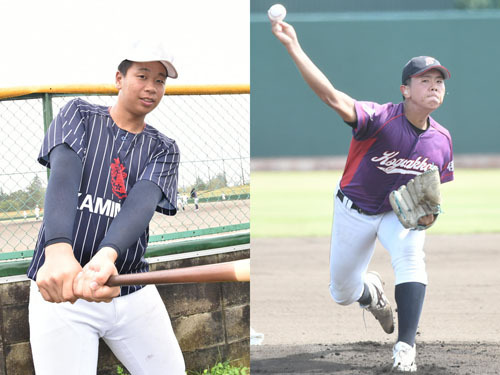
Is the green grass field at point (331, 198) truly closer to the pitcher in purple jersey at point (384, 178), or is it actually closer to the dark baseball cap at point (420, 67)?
the pitcher in purple jersey at point (384, 178)

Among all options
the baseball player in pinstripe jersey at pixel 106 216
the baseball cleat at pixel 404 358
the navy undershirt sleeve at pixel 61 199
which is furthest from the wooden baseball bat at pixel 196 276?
the baseball cleat at pixel 404 358

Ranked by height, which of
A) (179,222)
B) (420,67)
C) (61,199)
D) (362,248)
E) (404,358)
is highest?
(420,67)

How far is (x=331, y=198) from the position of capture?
2676 mm

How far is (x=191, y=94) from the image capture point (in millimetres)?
2490

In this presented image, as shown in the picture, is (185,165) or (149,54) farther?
(185,165)

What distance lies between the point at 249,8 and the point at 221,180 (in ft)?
2.05

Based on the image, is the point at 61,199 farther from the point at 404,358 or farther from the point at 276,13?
the point at 404,358

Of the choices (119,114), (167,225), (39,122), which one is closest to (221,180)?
(167,225)

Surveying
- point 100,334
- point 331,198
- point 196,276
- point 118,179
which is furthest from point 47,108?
point 331,198

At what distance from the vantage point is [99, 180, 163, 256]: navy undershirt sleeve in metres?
2.08

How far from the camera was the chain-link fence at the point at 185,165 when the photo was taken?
2.47 meters

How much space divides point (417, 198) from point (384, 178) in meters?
0.15

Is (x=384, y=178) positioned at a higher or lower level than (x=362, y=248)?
higher

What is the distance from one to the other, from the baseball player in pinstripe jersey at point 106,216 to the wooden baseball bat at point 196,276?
0.07 meters
